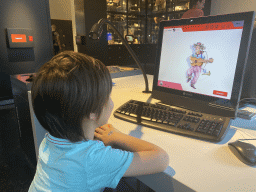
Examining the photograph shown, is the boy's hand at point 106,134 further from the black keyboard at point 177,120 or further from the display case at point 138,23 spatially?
the display case at point 138,23

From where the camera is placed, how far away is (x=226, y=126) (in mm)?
677

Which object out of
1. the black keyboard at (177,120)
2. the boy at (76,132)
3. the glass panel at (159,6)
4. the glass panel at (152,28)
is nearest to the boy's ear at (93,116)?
the boy at (76,132)

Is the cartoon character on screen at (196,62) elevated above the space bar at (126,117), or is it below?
above

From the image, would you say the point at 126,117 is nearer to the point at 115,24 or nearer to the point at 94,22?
the point at 94,22

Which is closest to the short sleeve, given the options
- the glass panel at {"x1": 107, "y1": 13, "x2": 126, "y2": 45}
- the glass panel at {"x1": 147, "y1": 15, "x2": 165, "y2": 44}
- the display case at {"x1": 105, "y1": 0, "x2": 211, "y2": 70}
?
the display case at {"x1": 105, "y1": 0, "x2": 211, "y2": 70}

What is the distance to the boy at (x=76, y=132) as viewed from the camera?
49cm

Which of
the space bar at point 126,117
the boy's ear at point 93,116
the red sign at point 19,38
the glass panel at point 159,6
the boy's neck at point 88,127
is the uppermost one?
the glass panel at point 159,6

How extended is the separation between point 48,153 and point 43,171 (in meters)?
0.06

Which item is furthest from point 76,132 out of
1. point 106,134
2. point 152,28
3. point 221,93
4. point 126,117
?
point 152,28

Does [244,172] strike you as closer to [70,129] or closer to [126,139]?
[126,139]

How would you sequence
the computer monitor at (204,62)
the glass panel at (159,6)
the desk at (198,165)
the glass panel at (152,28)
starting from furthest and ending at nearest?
the glass panel at (152,28) → the glass panel at (159,6) → the computer monitor at (204,62) → the desk at (198,165)

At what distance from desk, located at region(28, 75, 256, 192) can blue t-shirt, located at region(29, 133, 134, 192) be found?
0.09 meters

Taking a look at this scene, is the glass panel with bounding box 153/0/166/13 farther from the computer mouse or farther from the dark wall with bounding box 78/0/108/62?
the computer mouse

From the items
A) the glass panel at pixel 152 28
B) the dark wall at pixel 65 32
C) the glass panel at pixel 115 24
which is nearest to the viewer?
the dark wall at pixel 65 32
